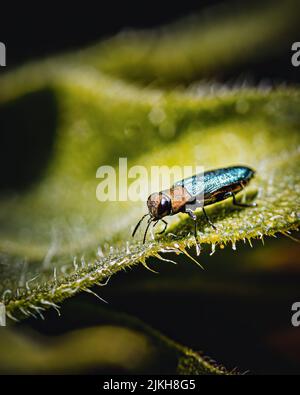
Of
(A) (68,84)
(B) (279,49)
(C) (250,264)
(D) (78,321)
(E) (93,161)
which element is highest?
(B) (279,49)

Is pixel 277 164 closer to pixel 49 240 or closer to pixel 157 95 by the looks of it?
pixel 157 95

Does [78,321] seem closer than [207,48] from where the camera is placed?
Yes

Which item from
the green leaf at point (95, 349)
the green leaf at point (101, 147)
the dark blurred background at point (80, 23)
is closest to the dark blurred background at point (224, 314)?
the green leaf at point (95, 349)

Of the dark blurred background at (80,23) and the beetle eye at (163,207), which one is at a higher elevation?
the dark blurred background at (80,23)

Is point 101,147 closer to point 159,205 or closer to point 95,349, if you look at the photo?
point 159,205

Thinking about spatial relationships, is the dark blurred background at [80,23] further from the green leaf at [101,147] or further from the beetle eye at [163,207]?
the beetle eye at [163,207]

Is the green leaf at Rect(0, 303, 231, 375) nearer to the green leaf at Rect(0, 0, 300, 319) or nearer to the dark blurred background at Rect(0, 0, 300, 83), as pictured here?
the green leaf at Rect(0, 0, 300, 319)

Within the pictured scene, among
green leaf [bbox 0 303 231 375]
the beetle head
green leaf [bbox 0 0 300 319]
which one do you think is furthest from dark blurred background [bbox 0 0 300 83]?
green leaf [bbox 0 303 231 375]

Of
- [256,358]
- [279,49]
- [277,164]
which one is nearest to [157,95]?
[277,164]
